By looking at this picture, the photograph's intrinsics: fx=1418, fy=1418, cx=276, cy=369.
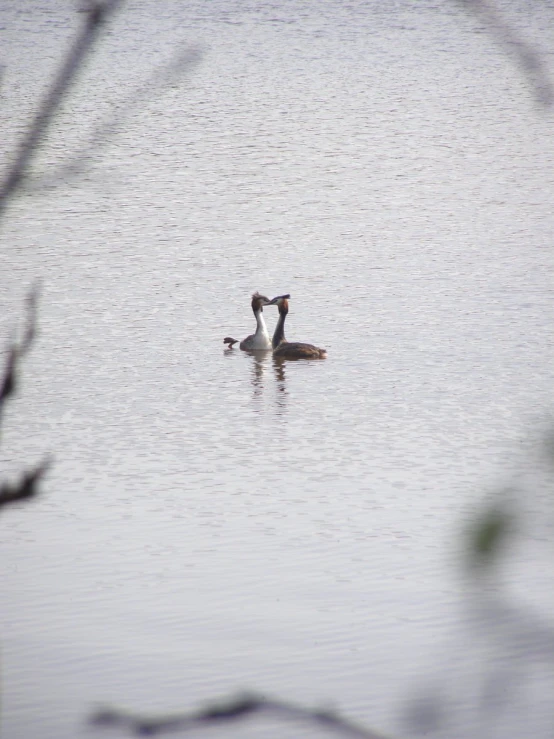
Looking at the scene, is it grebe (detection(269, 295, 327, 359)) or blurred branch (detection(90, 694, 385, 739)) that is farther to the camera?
grebe (detection(269, 295, 327, 359))

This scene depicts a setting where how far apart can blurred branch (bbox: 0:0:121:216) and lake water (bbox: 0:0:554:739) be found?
7.1 inches

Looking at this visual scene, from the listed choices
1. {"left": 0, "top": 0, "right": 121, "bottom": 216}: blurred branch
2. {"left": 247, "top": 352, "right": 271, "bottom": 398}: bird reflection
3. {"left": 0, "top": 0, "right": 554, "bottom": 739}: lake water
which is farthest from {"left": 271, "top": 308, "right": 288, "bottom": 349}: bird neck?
{"left": 0, "top": 0, "right": 121, "bottom": 216}: blurred branch

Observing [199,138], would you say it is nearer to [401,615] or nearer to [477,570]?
[401,615]

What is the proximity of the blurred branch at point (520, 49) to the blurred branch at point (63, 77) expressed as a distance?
0.38 meters

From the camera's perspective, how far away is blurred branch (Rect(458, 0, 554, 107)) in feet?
4.35

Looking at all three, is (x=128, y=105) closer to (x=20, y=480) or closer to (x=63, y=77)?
(x=63, y=77)

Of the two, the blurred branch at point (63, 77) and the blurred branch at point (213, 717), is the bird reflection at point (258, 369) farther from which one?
the blurred branch at point (213, 717)

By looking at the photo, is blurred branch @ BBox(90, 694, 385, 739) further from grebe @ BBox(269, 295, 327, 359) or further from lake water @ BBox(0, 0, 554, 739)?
grebe @ BBox(269, 295, 327, 359)

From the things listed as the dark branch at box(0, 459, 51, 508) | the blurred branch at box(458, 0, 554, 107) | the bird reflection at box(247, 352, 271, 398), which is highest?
the blurred branch at box(458, 0, 554, 107)

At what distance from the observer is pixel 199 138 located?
34281 millimetres

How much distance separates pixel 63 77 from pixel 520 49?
1.54 ft

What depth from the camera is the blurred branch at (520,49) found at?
1325 mm

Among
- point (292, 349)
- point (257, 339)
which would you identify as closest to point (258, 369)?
point (292, 349)

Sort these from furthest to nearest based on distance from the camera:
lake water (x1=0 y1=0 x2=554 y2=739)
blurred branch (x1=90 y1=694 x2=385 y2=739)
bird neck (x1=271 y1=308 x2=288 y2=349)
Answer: bird neck (x1=271 y1=308 x2=288 y2=349)
lake water (x1=0 y1=0 x2=554 y2=739)
blurred branch (x1=90 y1=694 x2=385 y2=739)
